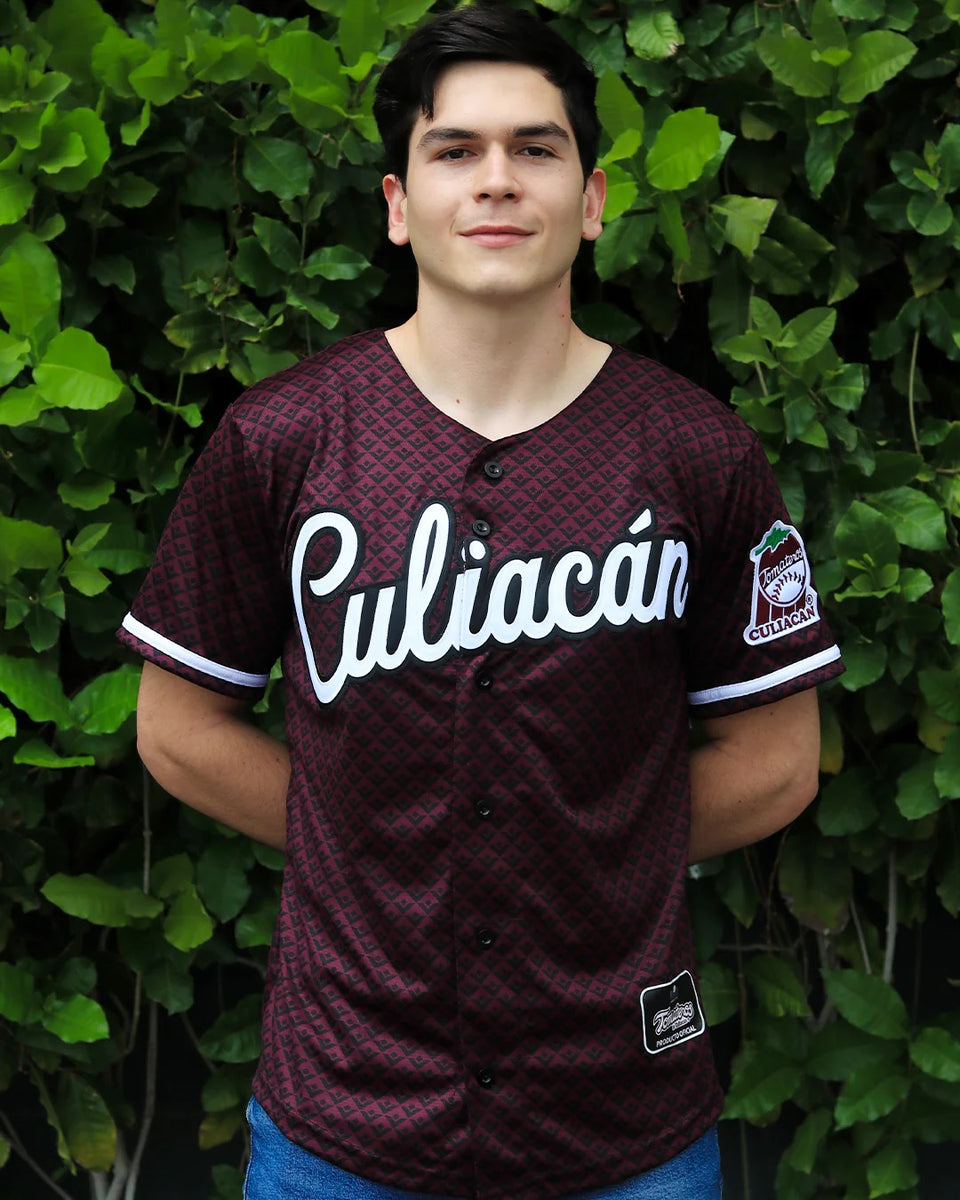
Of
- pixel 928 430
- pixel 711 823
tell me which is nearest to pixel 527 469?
pixel 711 823

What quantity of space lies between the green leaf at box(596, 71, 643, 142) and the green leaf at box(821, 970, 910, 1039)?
45.5 inches

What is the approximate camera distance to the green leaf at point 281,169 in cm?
191

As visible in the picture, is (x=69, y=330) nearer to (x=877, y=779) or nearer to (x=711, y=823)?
(x=711, y=823)

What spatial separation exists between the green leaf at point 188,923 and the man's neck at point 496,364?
32.1 inches

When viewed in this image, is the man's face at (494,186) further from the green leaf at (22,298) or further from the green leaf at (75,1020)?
the green leaf at (75,1020)

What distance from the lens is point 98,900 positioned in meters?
1.96

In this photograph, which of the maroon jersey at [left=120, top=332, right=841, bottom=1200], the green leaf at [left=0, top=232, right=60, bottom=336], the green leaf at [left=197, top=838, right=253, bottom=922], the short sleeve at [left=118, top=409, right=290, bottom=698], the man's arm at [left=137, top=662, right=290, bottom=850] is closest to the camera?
the maroon jersey at [left=120, top=332, right=841, bottom=1200]

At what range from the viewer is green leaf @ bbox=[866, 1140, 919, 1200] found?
2.06 m

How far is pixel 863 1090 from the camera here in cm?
204

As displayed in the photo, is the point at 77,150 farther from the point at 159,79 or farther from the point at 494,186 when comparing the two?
the point at 494,186

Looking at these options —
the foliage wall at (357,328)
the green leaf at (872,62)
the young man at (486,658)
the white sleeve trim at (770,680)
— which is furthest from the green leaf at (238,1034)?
the green leaf at (872,62)

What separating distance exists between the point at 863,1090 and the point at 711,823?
570mm

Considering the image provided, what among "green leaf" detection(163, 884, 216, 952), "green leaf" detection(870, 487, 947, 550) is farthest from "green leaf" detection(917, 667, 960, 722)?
"green leaf" detection(163, 884, 216, 952)

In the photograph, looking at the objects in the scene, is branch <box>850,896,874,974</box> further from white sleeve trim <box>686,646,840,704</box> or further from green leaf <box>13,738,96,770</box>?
green leaf <box>13,738,96,770</box>
